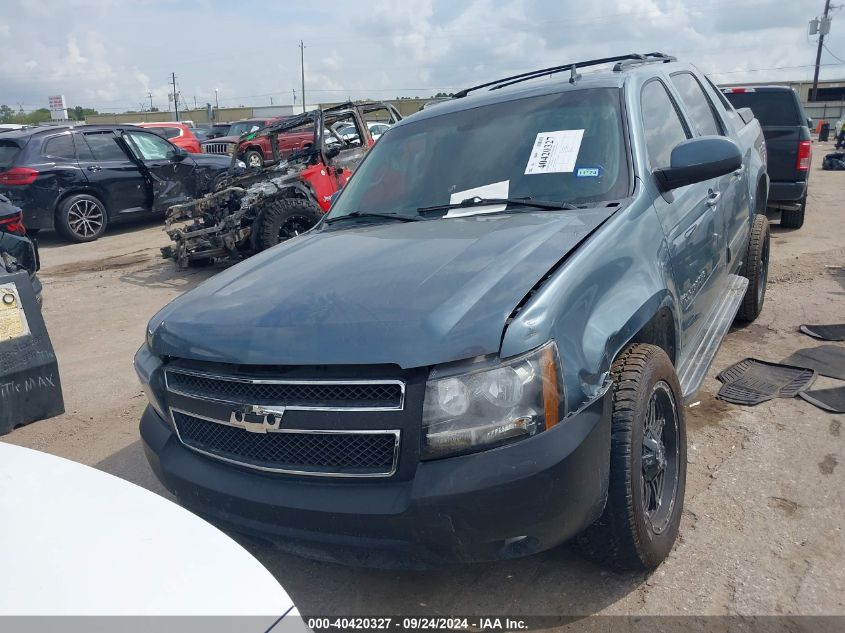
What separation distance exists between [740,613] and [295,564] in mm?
1650

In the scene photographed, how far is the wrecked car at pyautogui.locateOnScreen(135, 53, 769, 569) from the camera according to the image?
7.02 ft

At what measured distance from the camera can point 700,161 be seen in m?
3.19

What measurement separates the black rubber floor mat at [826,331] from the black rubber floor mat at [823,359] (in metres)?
0.20

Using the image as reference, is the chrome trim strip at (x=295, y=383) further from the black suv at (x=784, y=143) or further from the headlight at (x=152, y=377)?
the black suv at (x=784, y=143)

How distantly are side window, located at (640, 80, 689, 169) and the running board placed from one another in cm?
92

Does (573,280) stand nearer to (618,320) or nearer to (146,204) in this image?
(618,320)

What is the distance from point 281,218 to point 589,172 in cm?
568

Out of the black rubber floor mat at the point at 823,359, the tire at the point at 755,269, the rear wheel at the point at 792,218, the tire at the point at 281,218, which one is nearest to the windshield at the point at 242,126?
the tire at the point at 281,218

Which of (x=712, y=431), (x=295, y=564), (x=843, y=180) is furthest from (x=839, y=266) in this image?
(x=843, y=180)

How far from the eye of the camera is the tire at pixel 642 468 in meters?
2.39

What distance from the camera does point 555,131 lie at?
3.47 metres

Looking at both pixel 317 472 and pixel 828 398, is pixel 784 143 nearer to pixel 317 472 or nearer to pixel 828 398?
pixel 828 398

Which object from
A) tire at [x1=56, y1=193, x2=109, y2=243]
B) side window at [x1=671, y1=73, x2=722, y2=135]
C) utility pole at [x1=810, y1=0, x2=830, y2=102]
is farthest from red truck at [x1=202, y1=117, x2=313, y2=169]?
utility pole at [x1=810, y1=0, x2=830, y2=102]

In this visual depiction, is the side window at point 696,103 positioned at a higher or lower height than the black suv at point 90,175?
higher
